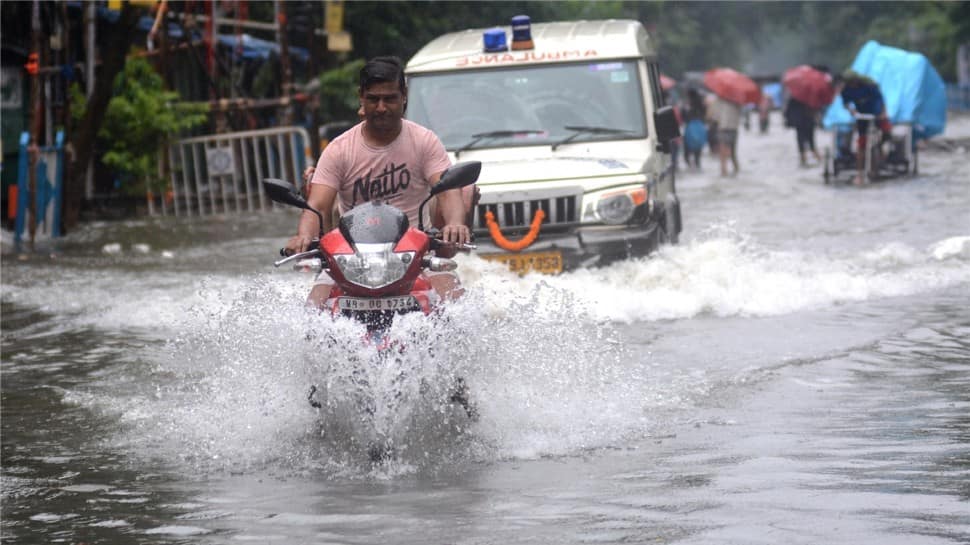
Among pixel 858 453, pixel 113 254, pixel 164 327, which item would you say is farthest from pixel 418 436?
pixel 113 254

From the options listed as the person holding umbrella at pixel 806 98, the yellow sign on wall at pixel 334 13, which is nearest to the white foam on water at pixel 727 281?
the yellow sign on wall at pixel 334 13

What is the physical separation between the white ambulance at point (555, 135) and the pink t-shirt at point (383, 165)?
447 centimetres

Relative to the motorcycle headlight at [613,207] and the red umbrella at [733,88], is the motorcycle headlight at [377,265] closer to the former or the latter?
the motorcycle headlight at [613,207]

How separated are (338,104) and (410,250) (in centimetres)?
2140

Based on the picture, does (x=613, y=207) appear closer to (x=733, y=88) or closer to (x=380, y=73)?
(x=380, y=73)

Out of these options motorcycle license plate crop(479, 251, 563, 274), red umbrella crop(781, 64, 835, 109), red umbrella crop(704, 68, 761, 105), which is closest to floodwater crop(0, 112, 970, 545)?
motorcycle license plate crop(479, 251, 563, 274)

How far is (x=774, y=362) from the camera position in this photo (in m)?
9.07

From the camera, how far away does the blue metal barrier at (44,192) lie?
17.2m

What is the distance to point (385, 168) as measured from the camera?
269 inches

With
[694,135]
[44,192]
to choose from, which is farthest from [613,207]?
[694,135]

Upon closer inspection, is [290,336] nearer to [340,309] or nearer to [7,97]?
[340,309]

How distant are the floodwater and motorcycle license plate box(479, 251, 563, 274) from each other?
0.39ft

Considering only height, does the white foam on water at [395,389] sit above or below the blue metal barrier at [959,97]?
above

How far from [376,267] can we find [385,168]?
2.62 ft
